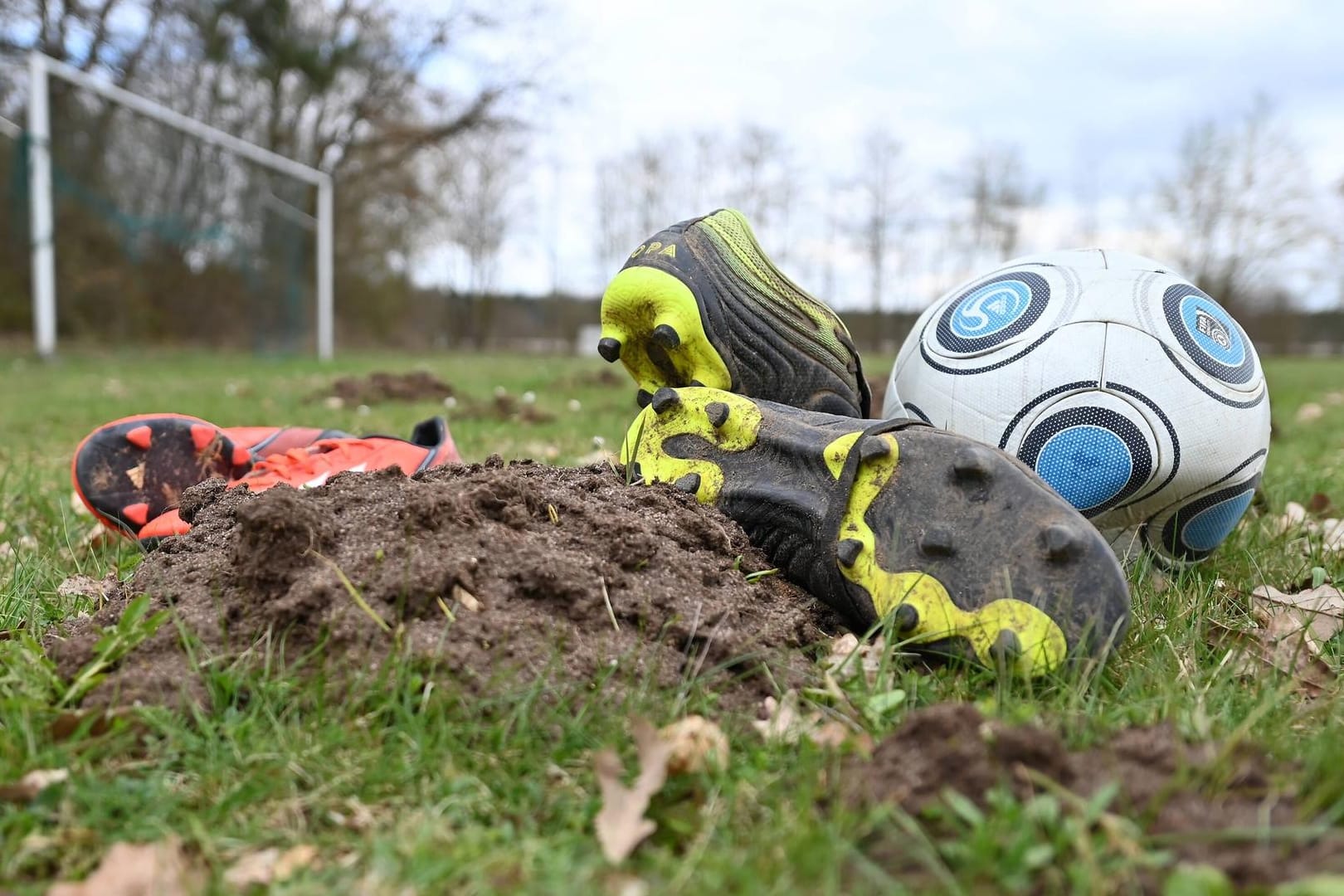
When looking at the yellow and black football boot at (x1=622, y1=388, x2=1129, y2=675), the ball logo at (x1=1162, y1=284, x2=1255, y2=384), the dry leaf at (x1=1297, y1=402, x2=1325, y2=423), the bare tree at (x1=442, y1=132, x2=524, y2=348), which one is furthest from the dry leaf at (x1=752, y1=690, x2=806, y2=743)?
the bare tree at (x1=442, y1=132, x2=524, y2=348)

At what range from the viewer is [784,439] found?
185cm

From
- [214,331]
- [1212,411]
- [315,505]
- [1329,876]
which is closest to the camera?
[1329,876]

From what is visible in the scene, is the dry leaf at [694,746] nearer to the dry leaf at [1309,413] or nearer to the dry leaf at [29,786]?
the dry leaf at [29,786]

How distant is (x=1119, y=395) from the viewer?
1980 millimetres

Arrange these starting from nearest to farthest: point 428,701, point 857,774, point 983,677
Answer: point 857,774, point 428,701, point 983,677

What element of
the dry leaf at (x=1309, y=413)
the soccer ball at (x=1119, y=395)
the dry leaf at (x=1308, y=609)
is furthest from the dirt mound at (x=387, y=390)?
the dry leaf at (x=1309, y=413)

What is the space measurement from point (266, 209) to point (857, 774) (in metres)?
16.6

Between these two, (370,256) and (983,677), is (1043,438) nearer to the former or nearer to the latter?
(983,677)

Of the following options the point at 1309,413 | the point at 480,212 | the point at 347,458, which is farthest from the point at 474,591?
the point at 480,212

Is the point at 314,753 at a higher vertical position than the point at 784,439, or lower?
lower

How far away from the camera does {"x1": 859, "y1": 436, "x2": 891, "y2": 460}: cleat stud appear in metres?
1.65

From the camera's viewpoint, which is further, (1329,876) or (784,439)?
(784,439)

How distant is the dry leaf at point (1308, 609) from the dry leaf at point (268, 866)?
1.70 metres

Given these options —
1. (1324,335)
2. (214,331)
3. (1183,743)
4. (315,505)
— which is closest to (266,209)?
(214,331)
